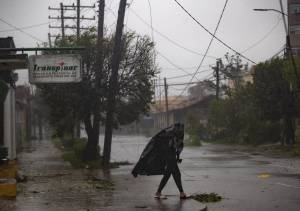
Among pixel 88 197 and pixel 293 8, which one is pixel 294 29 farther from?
pixel 88 197

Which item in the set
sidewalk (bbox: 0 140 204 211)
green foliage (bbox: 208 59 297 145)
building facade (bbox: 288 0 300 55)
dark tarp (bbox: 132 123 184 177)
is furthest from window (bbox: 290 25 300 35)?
dark tarp (bbox: 132 123 184 177)

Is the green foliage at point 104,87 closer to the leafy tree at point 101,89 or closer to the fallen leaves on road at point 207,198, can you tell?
the leafy tree at point 101,89

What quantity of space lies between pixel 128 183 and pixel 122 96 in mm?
11972

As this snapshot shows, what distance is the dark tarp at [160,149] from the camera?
14281mm

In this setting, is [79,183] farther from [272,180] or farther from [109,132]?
[109,132]

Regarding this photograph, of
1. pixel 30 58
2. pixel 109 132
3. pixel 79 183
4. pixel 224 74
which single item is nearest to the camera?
pixel 79 183

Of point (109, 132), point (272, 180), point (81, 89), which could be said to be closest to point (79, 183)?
point (272, 180)

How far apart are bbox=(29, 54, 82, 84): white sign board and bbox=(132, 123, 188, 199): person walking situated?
8.47 metres

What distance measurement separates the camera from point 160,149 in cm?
1443

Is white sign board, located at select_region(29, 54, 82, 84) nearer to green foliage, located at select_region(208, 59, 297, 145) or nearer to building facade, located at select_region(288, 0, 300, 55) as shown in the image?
green foliage, located at select_region(208, 59, 297, 145)

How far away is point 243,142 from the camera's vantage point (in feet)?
195

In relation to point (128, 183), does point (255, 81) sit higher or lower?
higher

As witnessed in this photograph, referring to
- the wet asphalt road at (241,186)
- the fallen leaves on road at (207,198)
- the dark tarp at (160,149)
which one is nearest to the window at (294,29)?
the wet asphalt road at (241,186)

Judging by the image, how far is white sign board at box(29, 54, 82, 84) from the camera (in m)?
22.4
